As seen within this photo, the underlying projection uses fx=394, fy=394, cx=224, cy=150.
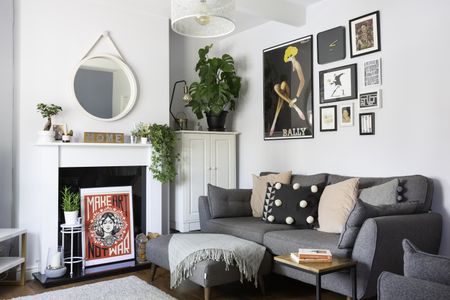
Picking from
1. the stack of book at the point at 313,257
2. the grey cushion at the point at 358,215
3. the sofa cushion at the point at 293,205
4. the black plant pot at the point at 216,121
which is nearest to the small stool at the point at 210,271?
the sofa cushion at the point at 293,205

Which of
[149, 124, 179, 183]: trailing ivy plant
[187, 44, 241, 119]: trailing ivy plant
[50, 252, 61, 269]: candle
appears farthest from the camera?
[187, 44, 241, 119]: trailing ivy plant

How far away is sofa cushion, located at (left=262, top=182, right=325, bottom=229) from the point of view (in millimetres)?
3404

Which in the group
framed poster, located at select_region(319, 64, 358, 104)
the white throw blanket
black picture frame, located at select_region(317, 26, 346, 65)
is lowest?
the white throw blanket

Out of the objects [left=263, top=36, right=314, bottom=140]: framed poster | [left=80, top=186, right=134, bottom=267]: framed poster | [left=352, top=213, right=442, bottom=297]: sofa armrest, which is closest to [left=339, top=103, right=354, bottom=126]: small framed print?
[left=263, top=36, right=314, bottom=140]: framed poster

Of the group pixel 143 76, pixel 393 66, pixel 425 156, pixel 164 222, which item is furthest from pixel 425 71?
pixel 164 222

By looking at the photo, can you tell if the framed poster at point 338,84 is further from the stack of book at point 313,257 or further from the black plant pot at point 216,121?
the stack of book at point 313,257

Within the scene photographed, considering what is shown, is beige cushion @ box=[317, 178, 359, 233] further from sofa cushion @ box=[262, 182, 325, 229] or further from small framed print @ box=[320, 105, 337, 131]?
small framed print @ box=[320, 105, 337, 131]

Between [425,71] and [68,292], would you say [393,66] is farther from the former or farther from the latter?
[68,292]

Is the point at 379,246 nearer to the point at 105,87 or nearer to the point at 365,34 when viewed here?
the point at 365,34

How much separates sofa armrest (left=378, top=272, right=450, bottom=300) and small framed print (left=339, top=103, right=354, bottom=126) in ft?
8.21

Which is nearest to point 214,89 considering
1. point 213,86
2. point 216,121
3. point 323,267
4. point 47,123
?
point 213,86

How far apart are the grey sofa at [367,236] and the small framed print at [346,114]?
531mm

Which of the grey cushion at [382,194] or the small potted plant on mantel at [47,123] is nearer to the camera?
the grey cushion at [382,194]

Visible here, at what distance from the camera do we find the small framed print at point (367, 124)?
3561 mm
